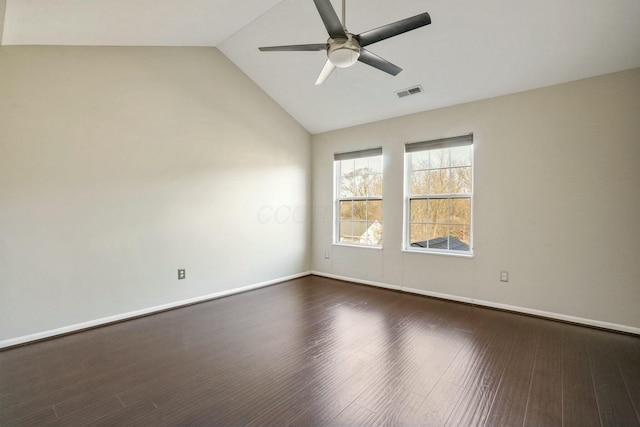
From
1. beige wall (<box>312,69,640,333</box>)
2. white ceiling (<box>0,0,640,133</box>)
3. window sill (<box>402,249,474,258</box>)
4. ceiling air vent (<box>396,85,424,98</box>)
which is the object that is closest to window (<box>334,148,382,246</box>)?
window sill (<box>402,249,474,258</box>)

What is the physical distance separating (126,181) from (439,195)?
3.78m

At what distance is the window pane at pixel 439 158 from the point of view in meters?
4.00

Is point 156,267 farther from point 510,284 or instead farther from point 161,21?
point 510,284

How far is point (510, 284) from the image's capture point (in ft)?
11.4

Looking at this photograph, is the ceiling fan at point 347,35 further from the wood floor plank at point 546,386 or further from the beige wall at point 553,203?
the wood floor plank at point 546,386

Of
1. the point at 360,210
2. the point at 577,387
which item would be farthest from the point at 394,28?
the point at 360,210

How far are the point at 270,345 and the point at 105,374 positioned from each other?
3.96 ft

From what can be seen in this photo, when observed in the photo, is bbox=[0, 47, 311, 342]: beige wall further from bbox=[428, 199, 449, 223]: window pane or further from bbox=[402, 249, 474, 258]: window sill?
bbox=[428, 199, 449, 223]: window pane

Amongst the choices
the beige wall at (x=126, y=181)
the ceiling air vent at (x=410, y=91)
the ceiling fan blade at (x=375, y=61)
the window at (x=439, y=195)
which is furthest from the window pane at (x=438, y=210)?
the beige wall at (x=126, y=181)

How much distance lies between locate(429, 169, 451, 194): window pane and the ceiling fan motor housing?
7.72 ft

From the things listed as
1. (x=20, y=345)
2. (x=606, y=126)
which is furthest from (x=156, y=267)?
(x=606, y=126)

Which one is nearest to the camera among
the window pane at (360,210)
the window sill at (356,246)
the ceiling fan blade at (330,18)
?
the ceiling fan blade at (330,18)

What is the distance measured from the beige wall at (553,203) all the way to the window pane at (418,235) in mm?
194

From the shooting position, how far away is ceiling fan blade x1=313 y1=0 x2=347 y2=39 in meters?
1.83
